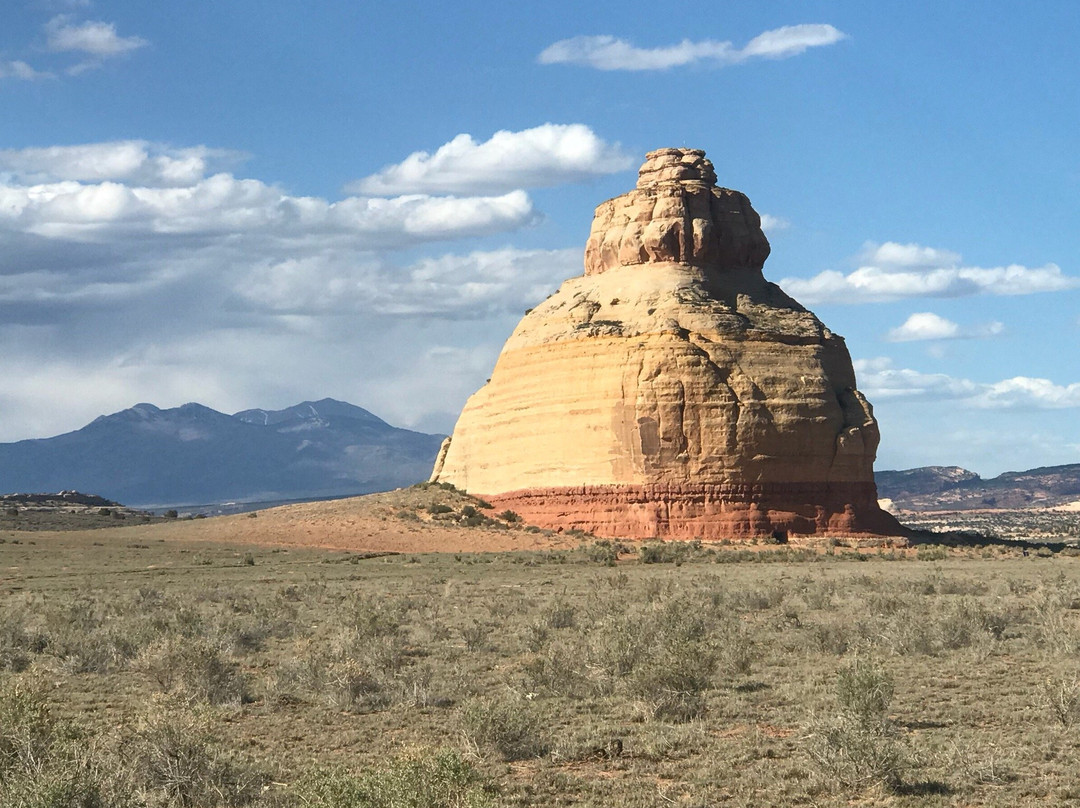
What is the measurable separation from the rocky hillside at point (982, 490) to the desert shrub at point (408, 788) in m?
156

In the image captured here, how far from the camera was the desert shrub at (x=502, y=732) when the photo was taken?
11328 mm

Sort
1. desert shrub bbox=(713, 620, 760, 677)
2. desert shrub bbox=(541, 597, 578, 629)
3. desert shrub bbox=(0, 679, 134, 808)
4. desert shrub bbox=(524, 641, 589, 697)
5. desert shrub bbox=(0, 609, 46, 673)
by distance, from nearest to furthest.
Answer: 1. desert shrub bbox=(0, 679, 134, 808)
2. desert shrub bbox=(524, 641, 589, 697)
3. desert shrub bbox=(713, 620, 760, 677)
4. desert shrub bbox=(0, 609, 46, 673)
5. desert shrub bbox=(541, 597, 578, 629)

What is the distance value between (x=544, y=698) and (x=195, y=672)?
4.02m

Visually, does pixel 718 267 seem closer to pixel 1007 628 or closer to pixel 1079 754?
pixel 1007 628

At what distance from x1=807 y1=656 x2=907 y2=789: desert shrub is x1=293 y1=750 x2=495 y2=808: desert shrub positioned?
3288mm

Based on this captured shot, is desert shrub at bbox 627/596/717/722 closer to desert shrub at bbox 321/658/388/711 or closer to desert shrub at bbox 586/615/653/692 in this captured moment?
desert shrub at bbox 586/615/653/692

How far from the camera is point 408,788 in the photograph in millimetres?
8008

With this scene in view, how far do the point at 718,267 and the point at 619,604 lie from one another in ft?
106

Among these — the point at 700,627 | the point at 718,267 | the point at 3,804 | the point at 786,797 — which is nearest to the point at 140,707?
the point at 3,804

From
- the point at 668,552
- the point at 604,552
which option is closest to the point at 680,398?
the point at 668,552

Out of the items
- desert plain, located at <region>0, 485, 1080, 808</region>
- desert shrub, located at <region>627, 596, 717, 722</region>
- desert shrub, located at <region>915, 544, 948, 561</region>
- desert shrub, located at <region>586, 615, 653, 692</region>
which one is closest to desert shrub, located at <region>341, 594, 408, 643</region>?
desert plain, located at <region>0, 485, 1080, 808</region>

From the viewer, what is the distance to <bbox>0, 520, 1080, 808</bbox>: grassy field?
9680 millimetres

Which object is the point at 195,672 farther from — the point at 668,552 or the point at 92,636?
the point at 668,552

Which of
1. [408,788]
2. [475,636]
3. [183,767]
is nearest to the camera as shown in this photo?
[408,788]
